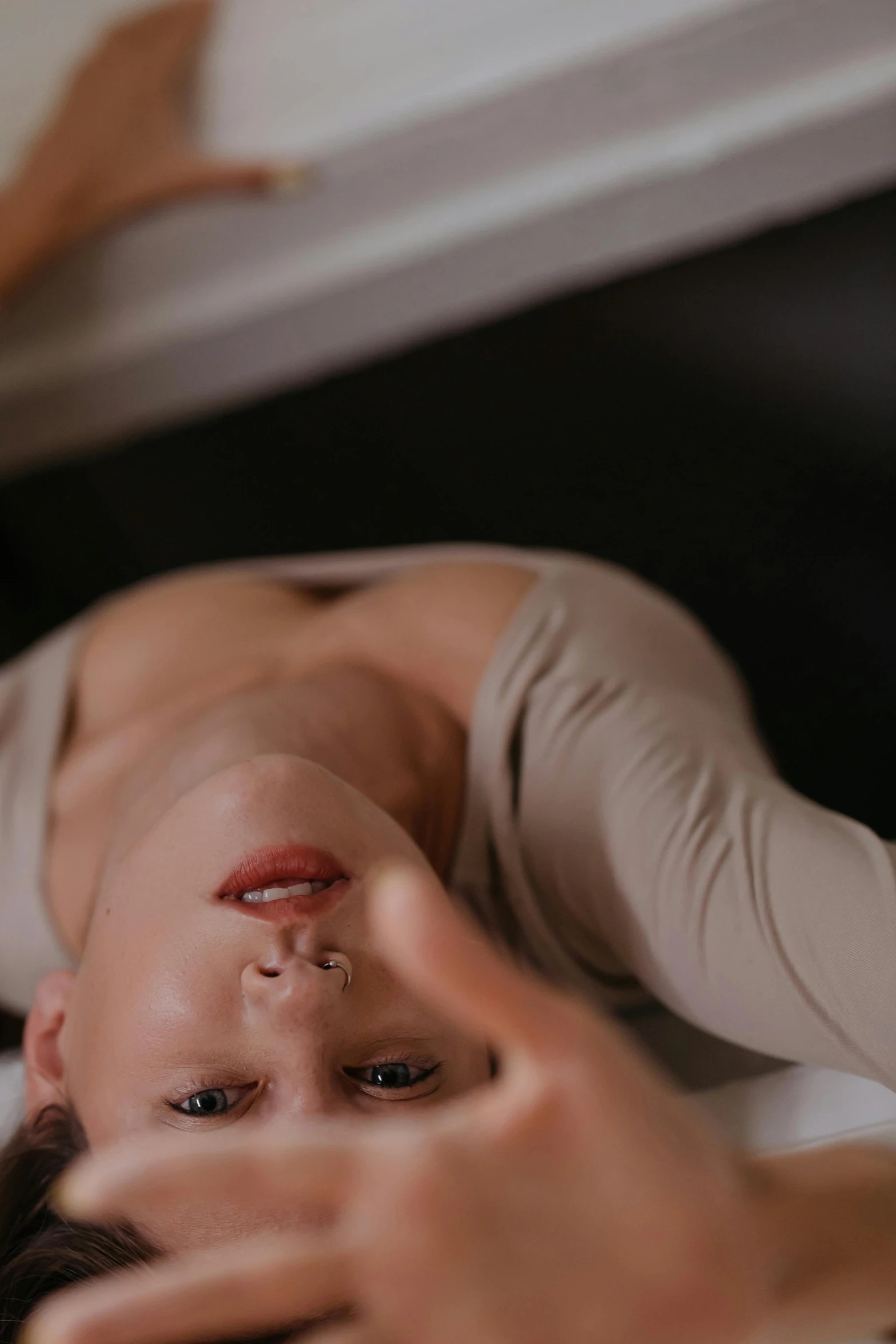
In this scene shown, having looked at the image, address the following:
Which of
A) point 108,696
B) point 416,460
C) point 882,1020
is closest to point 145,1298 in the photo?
point 882,1020

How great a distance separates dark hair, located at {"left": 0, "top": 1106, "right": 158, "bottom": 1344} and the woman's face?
6cm

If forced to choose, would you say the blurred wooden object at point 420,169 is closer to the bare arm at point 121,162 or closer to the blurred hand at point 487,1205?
the bare arm at point 121,162

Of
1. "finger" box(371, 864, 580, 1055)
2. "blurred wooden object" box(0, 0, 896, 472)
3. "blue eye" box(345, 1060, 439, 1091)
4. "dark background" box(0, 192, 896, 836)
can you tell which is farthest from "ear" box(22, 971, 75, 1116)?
"blurred wooden object" box(0, 0, 896, 472)

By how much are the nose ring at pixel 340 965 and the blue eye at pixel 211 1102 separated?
11 cm

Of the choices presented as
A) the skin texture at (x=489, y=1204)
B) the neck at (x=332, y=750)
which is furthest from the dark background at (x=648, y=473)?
the skin texture at (x=489, y=1204)

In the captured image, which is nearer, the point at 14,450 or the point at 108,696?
the point at 108,696

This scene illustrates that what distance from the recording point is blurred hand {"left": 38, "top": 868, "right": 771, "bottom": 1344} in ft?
1.53

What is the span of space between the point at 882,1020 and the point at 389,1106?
0.34 m

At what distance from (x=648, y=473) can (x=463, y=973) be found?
1.05 meters

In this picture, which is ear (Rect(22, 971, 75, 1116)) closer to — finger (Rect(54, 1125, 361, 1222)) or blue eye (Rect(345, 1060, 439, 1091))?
blue eye (Rect(345, 1060, 439, 1091))

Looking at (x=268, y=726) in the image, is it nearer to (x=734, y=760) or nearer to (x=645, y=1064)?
(x=734, y=760)

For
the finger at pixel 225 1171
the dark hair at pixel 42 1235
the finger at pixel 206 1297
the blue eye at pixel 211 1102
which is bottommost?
the dark hair at pixel 42 1235

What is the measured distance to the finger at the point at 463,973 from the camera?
0.47m

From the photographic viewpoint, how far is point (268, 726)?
3.26 ft
